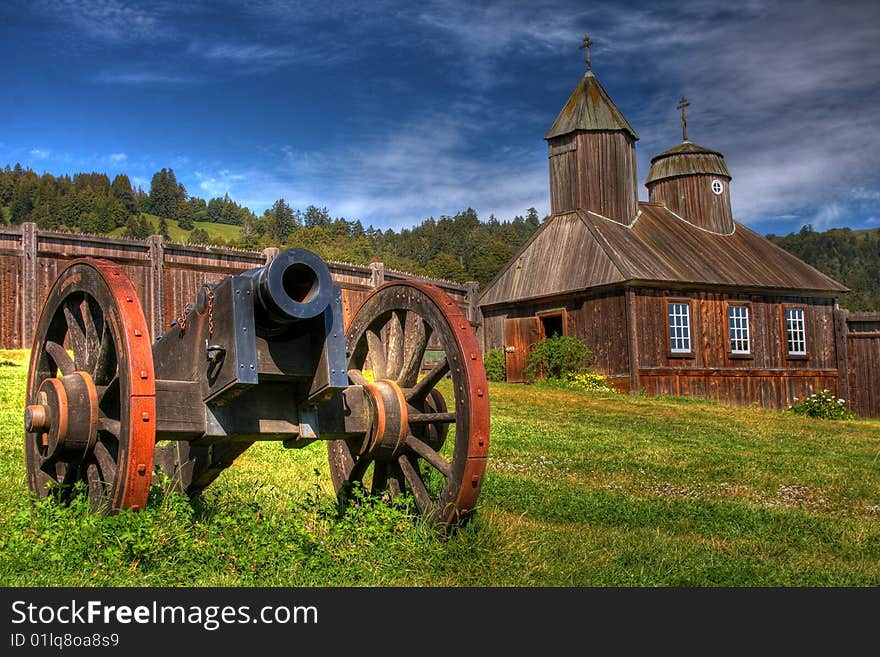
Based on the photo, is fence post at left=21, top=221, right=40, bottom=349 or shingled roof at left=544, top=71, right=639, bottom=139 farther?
shingled roof at left=544, top=71, right=639, bottom=139

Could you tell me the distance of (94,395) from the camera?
170 inches

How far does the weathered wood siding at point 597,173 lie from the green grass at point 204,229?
206 feet

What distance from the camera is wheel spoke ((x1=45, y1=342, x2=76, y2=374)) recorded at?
489 cm

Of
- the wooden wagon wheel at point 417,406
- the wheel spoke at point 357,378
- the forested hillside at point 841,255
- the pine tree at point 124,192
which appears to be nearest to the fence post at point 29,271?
the wooden wagon wheel at point 417,406

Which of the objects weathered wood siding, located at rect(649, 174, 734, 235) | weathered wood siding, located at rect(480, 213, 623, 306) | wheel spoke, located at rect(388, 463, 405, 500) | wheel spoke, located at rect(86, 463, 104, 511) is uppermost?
weathered wood siding, located at rect(649, 174, 734, 235)

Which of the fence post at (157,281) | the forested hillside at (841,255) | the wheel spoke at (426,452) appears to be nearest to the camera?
the wheel spoke at (426,452)

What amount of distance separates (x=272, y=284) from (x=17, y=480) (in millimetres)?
3567

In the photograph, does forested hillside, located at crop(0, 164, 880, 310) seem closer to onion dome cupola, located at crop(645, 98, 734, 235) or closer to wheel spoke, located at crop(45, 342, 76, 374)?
onion dome cupola, located at crop(645, 98, 734, 235)

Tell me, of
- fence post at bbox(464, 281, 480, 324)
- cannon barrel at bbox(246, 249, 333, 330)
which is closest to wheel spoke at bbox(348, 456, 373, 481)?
cannon barrel at bbox(246, 249, 333, 330)

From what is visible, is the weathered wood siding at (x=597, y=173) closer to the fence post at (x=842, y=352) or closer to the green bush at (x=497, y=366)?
the green bush at (x=497, y=366)

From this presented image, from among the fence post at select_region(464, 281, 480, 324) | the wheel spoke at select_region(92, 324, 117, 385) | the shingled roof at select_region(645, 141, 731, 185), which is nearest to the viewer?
the wheel spoke at select_region(92, 324, 117, 385)

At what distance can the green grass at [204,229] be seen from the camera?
85125 mm

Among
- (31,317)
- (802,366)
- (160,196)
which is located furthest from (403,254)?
(31,317)

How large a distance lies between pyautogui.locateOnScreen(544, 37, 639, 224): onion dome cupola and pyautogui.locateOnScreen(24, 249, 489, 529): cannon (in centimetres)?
1946
